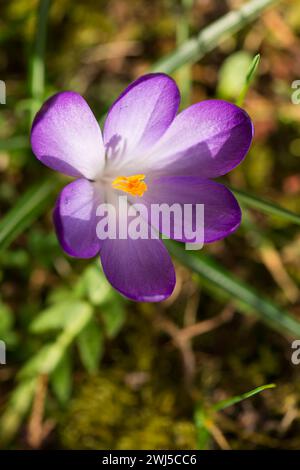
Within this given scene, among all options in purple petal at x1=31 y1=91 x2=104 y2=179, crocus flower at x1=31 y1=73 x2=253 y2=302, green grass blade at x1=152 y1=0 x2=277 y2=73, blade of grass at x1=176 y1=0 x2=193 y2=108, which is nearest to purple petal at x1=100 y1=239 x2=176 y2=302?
crocus flower at x1=31 y1=73 x2=253 y2=302

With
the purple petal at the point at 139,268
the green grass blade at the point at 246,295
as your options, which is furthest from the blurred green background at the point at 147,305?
the purple petal at the point at 139,268

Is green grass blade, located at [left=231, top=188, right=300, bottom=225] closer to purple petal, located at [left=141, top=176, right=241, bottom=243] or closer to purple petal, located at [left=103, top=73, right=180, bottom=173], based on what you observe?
purple petal, located at [left=141, top=176, right=241, bottom=243]

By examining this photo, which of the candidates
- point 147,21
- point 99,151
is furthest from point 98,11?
point 99,151

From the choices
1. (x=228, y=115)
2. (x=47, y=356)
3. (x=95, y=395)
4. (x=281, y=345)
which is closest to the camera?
(x=228, y=115)

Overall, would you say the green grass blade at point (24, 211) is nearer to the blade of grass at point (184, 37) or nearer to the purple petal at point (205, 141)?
the purple petal at point (205, 141)

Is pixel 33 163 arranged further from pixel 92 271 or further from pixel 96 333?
pixel 96 333

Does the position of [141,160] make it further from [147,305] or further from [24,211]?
[147,305]

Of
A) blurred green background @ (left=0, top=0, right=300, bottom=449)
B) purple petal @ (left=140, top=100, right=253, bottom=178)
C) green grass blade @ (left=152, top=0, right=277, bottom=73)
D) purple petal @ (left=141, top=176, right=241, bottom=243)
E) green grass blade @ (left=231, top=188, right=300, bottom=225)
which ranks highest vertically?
green grass blade @ (left=152, top=0, right=277, bottom=73)
